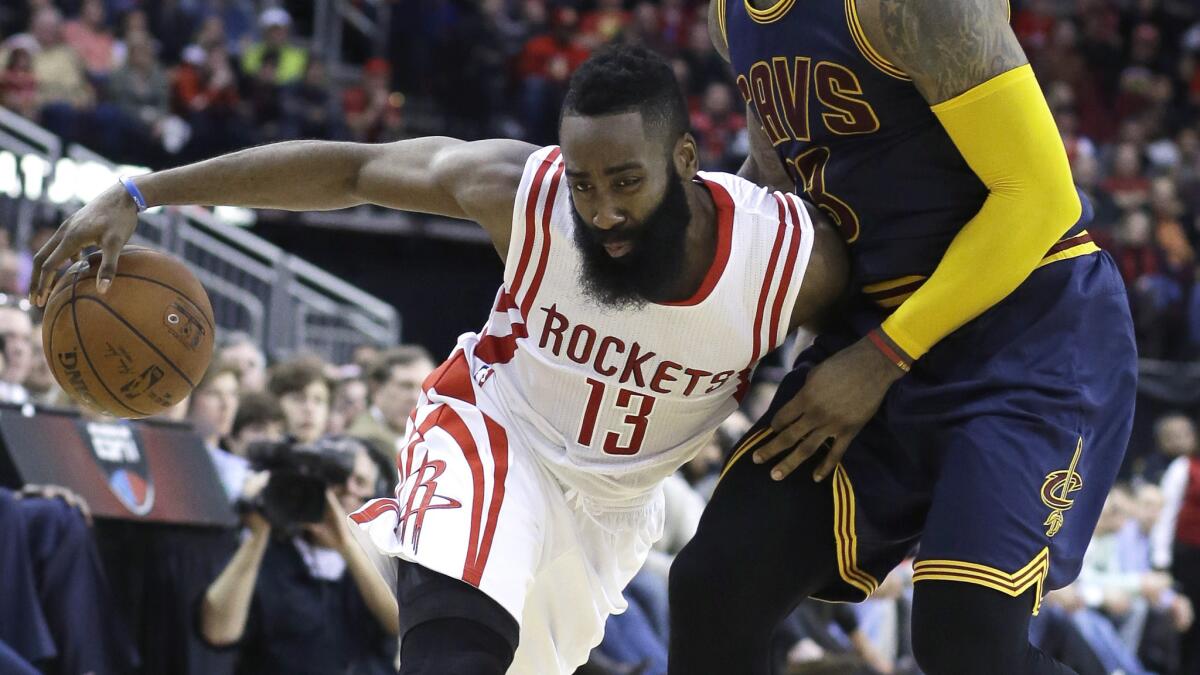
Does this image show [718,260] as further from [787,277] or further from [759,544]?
[759,544]

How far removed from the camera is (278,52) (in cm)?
1473

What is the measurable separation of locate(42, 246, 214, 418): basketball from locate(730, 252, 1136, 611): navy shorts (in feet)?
4.46

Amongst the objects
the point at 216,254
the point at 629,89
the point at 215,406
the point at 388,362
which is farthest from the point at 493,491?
the point at 216,254

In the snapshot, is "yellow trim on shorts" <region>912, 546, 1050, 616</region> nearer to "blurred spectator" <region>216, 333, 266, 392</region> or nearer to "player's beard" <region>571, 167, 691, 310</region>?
"player's beard" <region>571, 167, 691, 310</region>

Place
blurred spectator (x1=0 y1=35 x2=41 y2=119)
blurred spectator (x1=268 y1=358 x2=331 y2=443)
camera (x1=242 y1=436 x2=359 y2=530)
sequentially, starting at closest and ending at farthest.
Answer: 1. camera (x1=242 y1=436 x2=359 y2=530)
2. blurred spectator (x1=268 y1=358 x2=331 y2=443)
3. blurred spectator (x1=0 y1=35 x2=41 y2=119)

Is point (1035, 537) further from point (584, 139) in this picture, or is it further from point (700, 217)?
point (584, 139)

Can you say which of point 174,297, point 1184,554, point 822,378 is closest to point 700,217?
point 822,378

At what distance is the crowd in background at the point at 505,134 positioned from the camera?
689cm

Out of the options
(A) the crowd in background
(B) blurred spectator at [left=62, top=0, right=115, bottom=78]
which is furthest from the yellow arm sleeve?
(B) blurred spectator at [left=62, top=0, right=115, bottom=78]

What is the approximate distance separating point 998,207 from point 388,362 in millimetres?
4738

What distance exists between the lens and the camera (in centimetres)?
577

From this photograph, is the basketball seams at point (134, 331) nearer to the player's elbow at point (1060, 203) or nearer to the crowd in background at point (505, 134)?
the player's elbow at point (1060, 203)

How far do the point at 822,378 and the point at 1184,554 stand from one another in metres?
8.45

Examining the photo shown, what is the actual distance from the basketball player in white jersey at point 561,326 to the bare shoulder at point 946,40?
0.45 m
